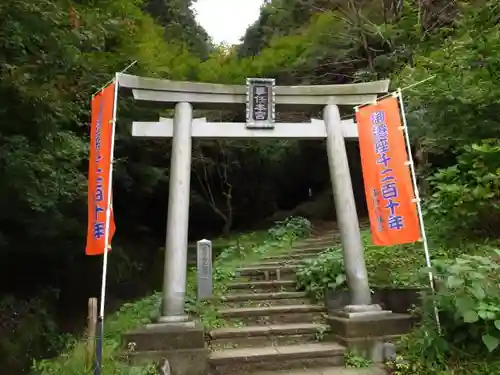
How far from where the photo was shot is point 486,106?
6.86 meters

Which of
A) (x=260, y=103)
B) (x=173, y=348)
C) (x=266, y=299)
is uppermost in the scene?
(x=260, y=103)

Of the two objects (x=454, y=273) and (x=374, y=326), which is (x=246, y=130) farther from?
(x=454, y=273)

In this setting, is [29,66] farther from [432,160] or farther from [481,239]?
[432,160]

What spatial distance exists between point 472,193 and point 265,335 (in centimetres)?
341

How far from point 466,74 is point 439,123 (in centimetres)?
86

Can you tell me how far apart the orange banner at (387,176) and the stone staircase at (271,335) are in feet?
5.10

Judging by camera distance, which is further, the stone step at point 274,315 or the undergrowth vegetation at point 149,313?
the stone step at point 274,315

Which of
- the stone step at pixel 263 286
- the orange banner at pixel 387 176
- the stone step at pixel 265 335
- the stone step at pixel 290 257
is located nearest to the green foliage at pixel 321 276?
the stone step at pixel 263 286

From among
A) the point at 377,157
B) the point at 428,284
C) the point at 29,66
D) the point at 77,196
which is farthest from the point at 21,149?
the point at 428,284

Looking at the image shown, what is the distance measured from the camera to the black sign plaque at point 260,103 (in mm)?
6750

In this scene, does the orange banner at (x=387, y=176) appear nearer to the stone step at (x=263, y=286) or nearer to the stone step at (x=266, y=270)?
the stone step at (x=263, y=286)

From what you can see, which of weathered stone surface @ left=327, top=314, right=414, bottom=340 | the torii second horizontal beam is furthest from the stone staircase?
the torii second horizontal beam

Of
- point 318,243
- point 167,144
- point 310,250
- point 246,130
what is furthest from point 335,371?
point 167,144

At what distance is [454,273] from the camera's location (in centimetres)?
451
